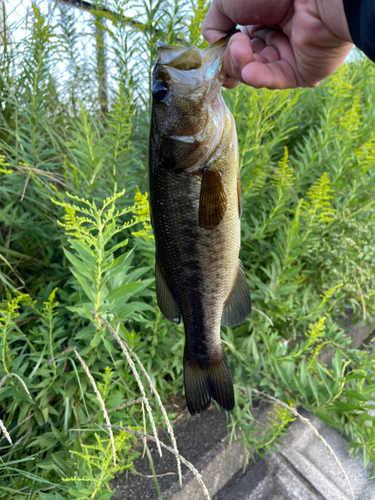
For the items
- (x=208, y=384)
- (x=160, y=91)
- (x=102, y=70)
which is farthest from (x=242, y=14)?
(x=102, y=70)

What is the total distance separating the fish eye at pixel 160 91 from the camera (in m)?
1.06

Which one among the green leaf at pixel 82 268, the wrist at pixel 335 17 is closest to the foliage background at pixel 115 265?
the green leaf at pixel 82 268

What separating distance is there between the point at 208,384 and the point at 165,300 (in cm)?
38

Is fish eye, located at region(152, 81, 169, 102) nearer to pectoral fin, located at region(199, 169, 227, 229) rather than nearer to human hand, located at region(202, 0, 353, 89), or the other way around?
pectoral fin, located at region(199, 169, 227, 229)

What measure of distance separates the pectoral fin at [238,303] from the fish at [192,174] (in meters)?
0.12

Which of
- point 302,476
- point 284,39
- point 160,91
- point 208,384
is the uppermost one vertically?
point 284,39

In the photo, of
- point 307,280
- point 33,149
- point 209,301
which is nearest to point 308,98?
point 307,280

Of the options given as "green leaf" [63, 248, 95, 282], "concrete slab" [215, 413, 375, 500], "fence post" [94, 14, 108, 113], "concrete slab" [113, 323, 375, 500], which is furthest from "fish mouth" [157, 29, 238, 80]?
"concrete slab" [215, 413, 375, 500]

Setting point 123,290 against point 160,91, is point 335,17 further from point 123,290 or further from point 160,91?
point 123,290

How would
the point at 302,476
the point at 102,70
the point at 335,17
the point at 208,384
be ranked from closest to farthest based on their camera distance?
the point at 335,17
the point at 208,384
the point at 302,476
the point at 102,70

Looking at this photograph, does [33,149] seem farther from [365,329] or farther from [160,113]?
[365,329]

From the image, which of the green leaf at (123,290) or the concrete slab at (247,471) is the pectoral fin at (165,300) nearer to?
the green leaf at (123,290)

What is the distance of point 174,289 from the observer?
3.86 ft

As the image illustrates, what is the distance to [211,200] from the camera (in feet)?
3.42
